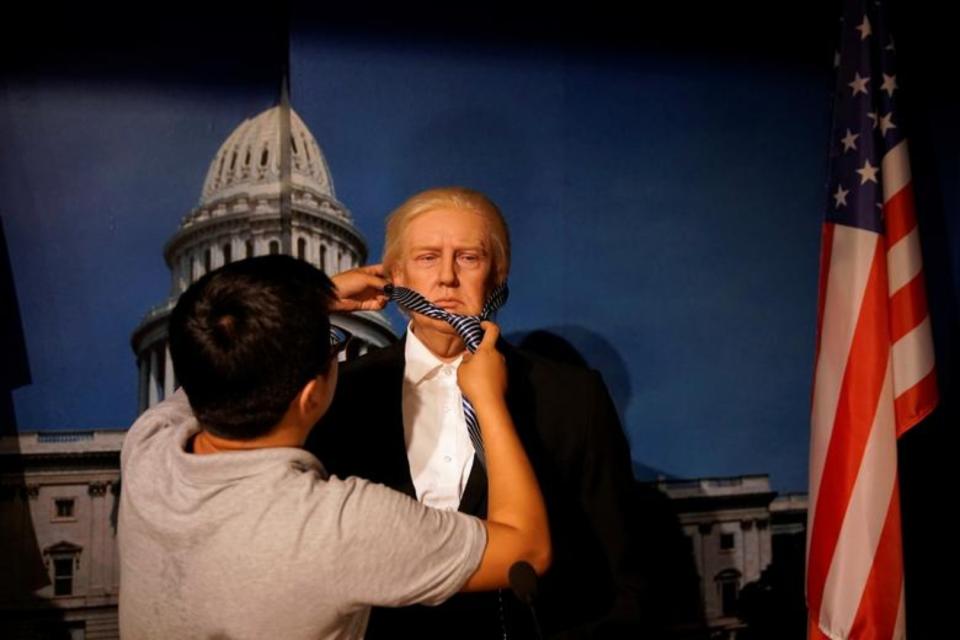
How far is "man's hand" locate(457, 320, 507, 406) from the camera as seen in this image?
4.62 feet

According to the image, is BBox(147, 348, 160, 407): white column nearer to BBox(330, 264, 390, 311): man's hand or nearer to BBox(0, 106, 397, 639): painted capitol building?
BBox(0, 106, 397, 639): painted capitol building

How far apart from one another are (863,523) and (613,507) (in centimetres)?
113

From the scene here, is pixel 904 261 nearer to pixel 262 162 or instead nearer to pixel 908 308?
pixel 908 308

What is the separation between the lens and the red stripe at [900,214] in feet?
8.85

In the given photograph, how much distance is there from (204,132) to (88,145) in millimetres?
345

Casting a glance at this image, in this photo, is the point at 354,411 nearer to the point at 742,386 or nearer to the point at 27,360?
the point at 27,360

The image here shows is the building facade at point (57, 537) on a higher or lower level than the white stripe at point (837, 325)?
lower

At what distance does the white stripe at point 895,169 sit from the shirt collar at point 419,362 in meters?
1.67

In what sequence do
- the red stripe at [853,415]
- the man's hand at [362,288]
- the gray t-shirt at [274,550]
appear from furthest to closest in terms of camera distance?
the red stripe at [853,415]
the man's hand at [362,288]
the gray t-shirt at [274,550]

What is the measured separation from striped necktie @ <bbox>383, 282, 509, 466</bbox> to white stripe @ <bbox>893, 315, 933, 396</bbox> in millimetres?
1516

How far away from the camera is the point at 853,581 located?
2.51 m

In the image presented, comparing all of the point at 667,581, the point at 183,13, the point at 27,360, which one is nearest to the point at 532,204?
the point at 183,13

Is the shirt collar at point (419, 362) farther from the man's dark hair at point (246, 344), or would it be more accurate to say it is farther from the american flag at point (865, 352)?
the american flag at point (865, 352)

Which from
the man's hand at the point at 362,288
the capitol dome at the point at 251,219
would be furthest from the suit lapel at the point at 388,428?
the capitol dome at the point at 251,219
